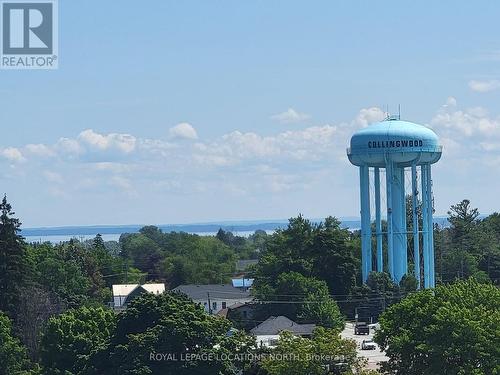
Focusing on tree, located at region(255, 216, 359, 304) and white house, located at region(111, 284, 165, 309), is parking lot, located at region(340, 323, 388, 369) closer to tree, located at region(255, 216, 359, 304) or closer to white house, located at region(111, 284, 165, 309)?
tree, located at region(255, 216, 359, 304)

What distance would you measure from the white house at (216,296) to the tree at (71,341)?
35.4 metres

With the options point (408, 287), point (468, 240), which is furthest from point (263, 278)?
point (468, 240)

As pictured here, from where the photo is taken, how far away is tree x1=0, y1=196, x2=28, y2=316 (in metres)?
76.7

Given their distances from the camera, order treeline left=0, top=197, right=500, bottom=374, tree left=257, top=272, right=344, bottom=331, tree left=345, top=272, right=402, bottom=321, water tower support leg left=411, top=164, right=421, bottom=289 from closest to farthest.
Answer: treeline left=0, top=197, right=500, bottom=374 → tree left=257, top=272, right=344, bottom=331 → tree left=345, top=272, right=402, bottom=321 → water tower support leg left=411, top=164, right=421, bottom=289

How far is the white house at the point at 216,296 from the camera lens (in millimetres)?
101688

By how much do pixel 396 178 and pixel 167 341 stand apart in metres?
36.7

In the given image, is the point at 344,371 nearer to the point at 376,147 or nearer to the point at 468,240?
the point at 376,147

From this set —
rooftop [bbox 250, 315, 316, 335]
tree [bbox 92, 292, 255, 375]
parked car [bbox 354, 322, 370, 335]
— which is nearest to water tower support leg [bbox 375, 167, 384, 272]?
parked car [bbox 354, 322, 370, 335]

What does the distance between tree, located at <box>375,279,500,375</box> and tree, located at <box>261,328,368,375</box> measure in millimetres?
1834

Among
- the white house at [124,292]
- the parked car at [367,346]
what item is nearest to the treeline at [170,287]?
the white house at [124,292]

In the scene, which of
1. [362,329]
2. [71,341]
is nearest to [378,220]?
[362,329]

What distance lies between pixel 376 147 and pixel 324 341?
1372 inches

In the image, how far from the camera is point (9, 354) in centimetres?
6556

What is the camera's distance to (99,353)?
56.7 meters
